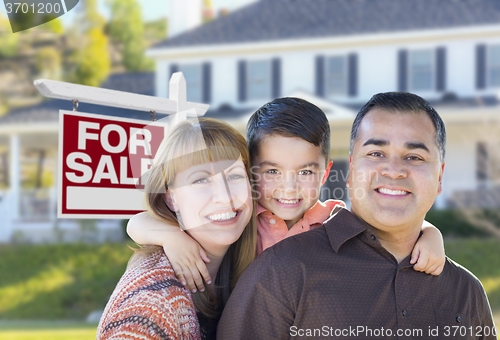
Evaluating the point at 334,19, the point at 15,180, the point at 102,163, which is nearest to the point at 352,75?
the point at 334,19

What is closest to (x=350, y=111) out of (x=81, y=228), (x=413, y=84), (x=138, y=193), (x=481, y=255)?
(x=413, y=84)

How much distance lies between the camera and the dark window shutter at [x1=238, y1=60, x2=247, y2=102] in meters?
16.6

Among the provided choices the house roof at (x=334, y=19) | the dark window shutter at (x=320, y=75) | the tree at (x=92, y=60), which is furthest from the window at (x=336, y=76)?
the tree at (x=92, y=60)

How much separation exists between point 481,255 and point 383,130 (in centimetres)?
1065

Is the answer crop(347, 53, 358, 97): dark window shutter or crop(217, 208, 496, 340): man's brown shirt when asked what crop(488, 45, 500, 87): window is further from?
crop(217, 208, 496, 340): man's brown shirt

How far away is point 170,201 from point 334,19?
15.6 metres

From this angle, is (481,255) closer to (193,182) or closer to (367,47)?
(367,47)

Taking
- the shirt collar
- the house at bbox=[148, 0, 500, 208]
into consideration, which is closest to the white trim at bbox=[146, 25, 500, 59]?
the house at bbox=[148, 0, 500, 208]

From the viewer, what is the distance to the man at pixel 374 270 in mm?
2244

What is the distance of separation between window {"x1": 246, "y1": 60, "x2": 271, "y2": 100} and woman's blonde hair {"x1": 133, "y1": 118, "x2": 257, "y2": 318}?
45.1 feet

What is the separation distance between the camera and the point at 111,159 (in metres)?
2.94

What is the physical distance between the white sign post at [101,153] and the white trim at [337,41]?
13495mm

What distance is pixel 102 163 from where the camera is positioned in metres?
2.92

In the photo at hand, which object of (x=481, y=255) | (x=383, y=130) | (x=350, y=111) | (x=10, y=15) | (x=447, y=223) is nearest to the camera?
(x=383, y=130)
